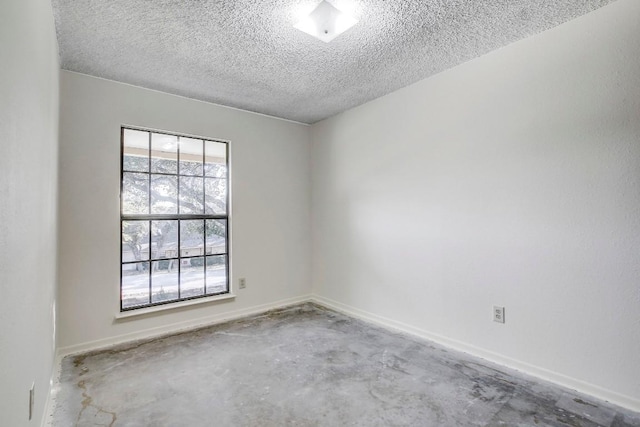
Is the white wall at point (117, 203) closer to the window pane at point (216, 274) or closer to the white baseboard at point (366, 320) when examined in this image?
the white baseboard at point (366, 320)

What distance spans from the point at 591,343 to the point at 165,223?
391 centimetres

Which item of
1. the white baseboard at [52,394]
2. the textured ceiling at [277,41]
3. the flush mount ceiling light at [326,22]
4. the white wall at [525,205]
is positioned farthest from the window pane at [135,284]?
the flush mount ceiling light at [326,22]

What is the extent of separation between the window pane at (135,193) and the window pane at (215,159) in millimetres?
697

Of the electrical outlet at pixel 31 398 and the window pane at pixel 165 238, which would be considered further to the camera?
the window pane at pixel 165 238

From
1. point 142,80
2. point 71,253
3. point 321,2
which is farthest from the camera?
point 142,80

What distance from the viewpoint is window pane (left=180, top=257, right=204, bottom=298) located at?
11.8 ft

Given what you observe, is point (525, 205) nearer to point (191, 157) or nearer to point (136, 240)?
point (191, 157)

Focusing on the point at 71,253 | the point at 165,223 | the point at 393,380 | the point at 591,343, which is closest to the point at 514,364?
the point at 591,343

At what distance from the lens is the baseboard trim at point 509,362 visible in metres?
2.05

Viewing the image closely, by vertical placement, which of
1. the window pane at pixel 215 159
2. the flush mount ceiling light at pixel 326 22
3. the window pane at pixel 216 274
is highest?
the flush mount ceiling light at pixel 326 22

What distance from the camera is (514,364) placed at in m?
2.50

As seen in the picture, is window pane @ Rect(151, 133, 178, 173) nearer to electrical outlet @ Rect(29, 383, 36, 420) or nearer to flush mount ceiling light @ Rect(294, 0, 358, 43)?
flush mount ceiling light @ Rect(294, 0, 358, 43)

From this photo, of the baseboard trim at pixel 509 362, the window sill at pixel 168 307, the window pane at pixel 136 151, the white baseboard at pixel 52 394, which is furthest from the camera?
the window pane at pixel 136 151

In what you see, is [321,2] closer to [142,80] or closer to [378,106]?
[378,106]
